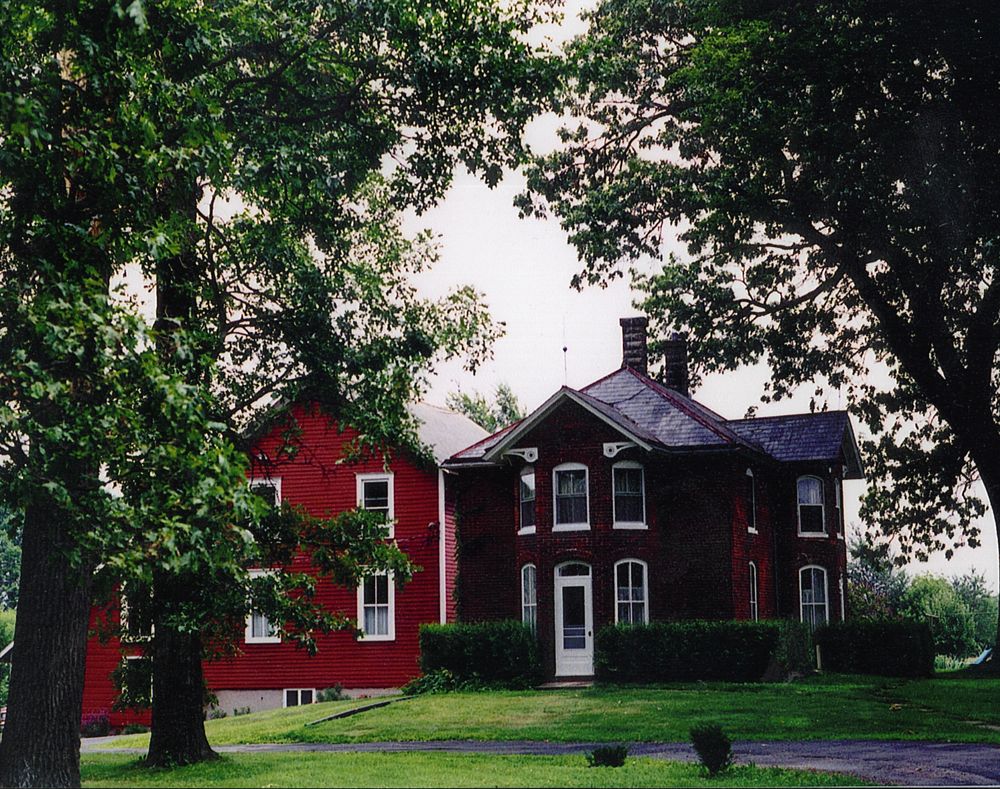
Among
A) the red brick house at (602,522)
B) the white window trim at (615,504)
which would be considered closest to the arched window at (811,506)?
the red brick house at (602,522)

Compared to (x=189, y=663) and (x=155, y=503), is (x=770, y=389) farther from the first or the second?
(x=155, y=503)

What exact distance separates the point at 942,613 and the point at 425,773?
175ft

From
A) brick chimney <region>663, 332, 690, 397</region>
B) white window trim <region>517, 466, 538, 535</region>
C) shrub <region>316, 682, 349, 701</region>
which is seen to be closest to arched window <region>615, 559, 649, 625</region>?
white window trim <region>517, 466, 538, 535</region>

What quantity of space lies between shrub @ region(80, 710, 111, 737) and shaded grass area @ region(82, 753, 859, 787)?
17668mm

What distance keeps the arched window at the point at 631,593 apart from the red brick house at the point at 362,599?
5.16 m

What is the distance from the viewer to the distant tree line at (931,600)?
154 ft

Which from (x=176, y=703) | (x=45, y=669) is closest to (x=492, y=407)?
(x=176, y=703)

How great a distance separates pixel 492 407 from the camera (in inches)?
2586

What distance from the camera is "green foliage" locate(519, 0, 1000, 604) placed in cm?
2348

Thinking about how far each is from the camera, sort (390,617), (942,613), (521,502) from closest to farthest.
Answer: (521,502) < (390,617) < (942,613)

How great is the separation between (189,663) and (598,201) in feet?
49.7

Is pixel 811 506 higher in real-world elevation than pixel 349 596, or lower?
higher

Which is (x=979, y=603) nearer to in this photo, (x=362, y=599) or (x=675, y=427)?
(x=675, y=427)

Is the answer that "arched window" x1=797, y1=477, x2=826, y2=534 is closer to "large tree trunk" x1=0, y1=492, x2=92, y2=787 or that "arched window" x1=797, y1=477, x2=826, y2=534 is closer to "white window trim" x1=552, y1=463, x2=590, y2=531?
"white window trim" x1=552, y1=463, x2=590, y2=531
